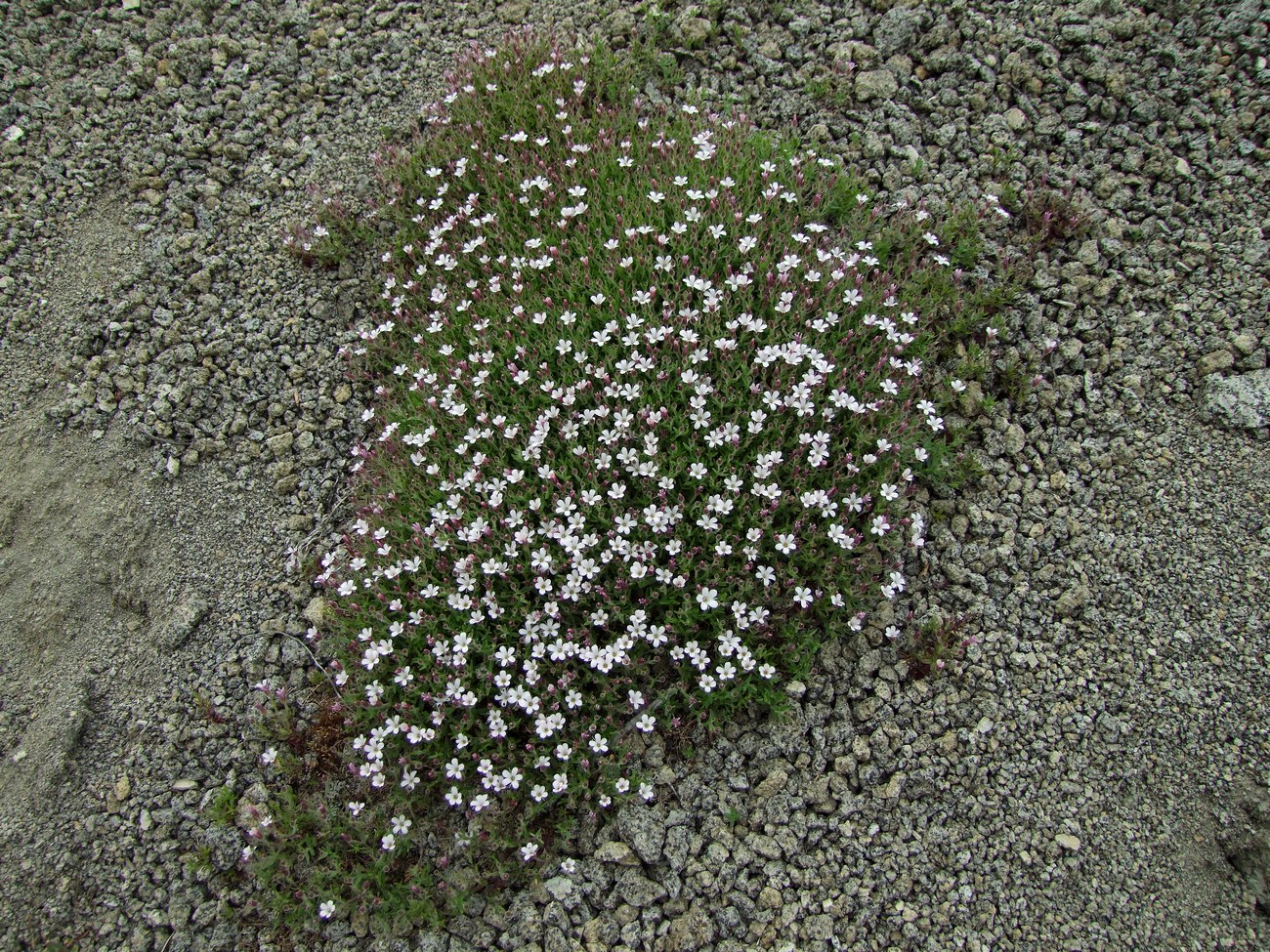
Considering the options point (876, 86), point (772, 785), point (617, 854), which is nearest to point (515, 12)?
point (876, 86)

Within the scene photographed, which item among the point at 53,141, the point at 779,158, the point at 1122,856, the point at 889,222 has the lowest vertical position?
the point at 1122,856

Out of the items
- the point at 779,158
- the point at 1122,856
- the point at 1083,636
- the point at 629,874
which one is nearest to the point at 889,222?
the point at 779,158

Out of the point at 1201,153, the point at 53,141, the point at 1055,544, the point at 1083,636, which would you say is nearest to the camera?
the point at 1083,636

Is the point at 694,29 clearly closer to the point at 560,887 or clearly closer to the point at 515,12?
the point at 515,12

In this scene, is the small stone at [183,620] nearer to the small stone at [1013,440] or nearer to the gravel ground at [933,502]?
the gravel ground at [933,502]

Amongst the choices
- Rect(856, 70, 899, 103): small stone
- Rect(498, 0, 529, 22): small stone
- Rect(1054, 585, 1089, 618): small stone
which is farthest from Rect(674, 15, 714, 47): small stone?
Rect(1054, 585, 1089, 618): small stone

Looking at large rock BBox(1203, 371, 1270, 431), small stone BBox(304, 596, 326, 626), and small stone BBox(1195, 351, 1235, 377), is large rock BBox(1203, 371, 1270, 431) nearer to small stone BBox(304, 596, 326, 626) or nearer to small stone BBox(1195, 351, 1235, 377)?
small stone BBox(1195, 351, 1235, 377)

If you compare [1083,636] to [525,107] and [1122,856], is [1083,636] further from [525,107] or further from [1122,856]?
[525,107]
